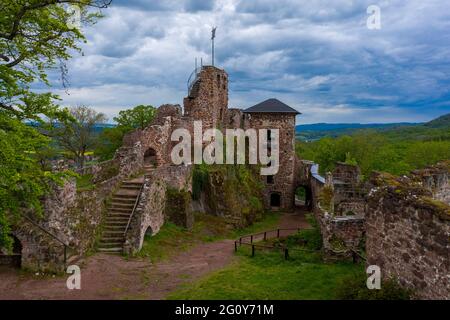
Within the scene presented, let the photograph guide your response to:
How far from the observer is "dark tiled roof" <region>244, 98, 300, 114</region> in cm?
3512

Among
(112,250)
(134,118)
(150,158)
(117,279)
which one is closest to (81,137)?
(134,118)

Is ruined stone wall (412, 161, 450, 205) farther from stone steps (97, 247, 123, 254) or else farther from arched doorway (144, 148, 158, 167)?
arched doorway (144, 148, 158, 167)

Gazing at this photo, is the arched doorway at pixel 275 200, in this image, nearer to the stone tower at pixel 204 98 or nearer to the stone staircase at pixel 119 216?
the stone tower at pixel 204 98

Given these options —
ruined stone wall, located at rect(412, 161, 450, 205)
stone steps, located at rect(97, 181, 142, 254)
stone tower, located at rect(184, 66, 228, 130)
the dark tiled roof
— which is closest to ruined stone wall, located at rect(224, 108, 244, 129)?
the dark tiled roof

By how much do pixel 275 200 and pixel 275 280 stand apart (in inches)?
899

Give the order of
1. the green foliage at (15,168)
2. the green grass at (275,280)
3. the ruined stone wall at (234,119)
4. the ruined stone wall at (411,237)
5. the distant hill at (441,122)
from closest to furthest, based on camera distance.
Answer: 1. the ruined stone wall at (411,237)
2. the green foliage at (15,168)
3. the green grass at (275,280)
4. the ruined stone wall at (234,119)
5. the distant hill at (441,122)

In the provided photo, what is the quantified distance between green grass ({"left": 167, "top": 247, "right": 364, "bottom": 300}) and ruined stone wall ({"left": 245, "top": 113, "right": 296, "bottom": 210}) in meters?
18.3

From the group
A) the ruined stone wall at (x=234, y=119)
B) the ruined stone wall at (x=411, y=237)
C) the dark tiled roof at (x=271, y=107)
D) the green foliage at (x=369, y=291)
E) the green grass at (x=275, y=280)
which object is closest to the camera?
the ruined stone wall at (x=411, y=237)

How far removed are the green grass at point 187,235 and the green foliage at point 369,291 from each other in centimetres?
907

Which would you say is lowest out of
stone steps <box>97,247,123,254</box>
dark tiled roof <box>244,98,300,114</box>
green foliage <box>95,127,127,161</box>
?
stone steps <box>97,247,123,254</box>

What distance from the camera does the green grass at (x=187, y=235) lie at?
18.6 m

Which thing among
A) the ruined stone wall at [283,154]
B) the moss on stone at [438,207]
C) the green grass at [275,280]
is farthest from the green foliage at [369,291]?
the ruined stone wall at [283,154]

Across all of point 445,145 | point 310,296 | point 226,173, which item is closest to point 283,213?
point 226,173
